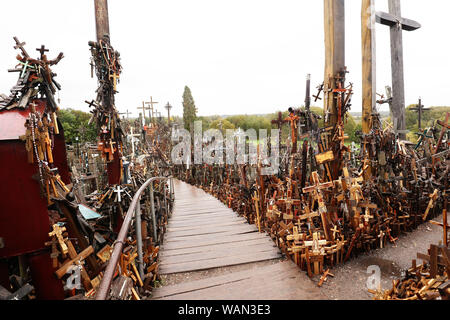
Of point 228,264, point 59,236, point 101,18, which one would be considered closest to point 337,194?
point 228,264

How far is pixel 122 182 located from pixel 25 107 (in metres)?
1.78

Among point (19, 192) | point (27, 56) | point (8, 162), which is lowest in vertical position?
point (19, 192)

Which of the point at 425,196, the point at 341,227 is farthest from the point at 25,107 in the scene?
the point at 425,196

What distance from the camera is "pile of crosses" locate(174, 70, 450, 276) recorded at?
139 inches

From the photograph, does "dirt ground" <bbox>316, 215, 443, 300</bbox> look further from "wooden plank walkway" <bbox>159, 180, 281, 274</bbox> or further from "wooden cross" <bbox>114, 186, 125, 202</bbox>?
"wooden cross" <bbox>114, 186, 125, 202</bbox>

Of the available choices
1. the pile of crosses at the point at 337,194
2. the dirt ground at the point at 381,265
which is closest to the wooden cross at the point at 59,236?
the pile of crosses at the point at 337,194

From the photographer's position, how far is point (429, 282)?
7.50 feet

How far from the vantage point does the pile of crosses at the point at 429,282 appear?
2.10 m

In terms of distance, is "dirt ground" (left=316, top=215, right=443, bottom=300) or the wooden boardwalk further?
"dirt ground" (left=316, top=215, right=443, bottom=300)

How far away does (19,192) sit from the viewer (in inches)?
107

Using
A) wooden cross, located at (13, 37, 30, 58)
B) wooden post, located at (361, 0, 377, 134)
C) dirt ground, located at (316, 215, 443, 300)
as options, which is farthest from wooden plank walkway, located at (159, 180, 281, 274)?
wooden post, located at (361, 0, 377, 134)
